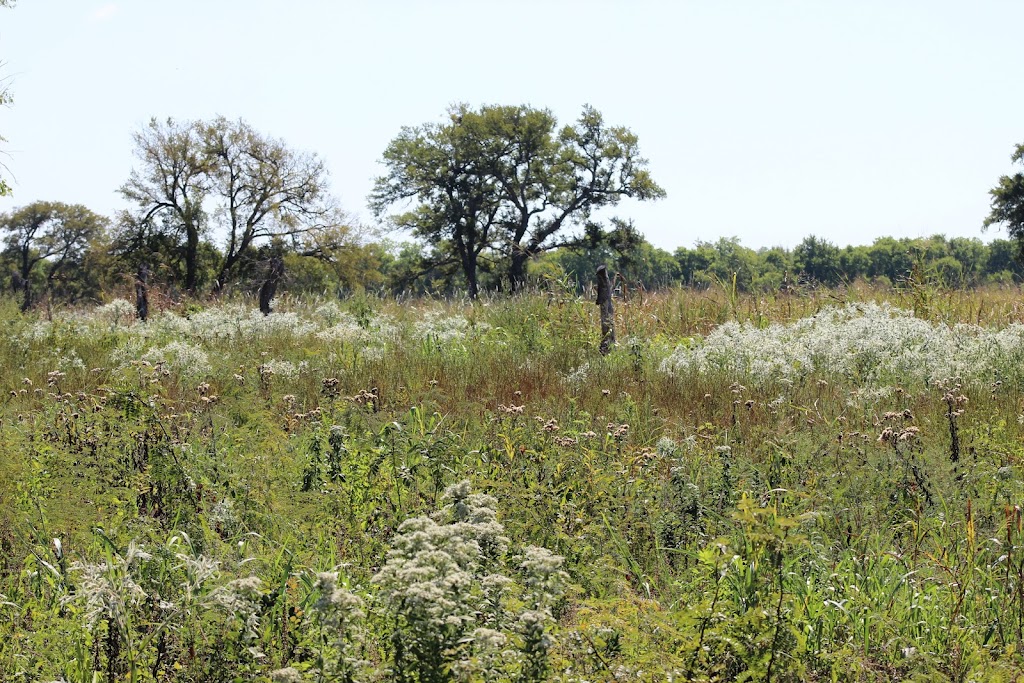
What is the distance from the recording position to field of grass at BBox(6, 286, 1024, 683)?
3.33m

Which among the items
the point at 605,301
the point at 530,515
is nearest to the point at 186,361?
the point at 605,301

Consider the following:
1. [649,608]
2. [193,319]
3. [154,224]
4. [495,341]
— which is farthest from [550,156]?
[649,608]

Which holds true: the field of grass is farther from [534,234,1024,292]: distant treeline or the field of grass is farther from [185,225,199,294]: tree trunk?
[534,234,1024,292]: distant treeline

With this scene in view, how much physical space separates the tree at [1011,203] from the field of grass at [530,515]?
1875 inches

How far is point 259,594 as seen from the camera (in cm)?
331

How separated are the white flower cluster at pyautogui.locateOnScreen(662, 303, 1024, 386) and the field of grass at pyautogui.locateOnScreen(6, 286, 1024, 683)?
4cm

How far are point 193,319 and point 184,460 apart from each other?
1165 cm

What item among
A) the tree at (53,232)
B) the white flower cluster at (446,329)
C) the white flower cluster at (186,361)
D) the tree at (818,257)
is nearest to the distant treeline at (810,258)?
the tree at (818,257)

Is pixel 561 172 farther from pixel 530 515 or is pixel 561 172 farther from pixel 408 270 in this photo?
pixel 530 515

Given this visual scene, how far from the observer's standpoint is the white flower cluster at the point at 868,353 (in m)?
8.93

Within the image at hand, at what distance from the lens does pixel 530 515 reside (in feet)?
16.4

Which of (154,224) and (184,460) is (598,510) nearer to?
(184,460)

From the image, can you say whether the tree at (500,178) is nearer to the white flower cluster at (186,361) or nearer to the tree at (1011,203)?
the tree at (1011,203)

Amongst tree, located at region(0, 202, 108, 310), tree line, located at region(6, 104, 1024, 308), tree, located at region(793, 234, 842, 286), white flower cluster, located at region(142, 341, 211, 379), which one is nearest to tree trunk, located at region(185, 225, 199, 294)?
tree line, located at region(6, 104, 1024, 308)
